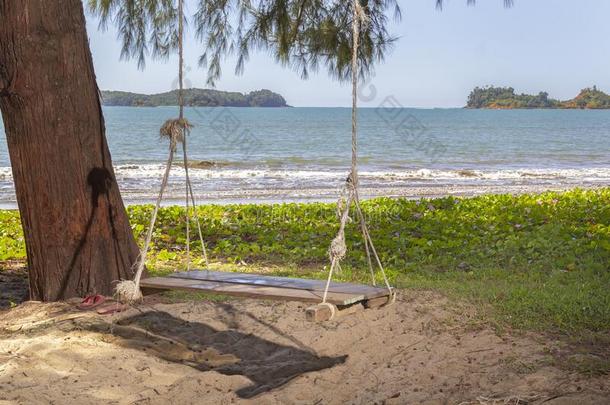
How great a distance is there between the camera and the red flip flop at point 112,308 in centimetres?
488

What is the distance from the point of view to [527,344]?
3.89m

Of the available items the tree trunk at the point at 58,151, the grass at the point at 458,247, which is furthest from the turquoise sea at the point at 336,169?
the tree trunk at the point at 58,151

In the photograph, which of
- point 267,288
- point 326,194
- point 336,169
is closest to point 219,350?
point 267,288

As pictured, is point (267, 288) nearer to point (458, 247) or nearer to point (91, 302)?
point (91, 302)

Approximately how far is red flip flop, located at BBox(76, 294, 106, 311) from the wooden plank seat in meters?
0.69

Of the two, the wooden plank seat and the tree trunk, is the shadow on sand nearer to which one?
the wooden plank seat

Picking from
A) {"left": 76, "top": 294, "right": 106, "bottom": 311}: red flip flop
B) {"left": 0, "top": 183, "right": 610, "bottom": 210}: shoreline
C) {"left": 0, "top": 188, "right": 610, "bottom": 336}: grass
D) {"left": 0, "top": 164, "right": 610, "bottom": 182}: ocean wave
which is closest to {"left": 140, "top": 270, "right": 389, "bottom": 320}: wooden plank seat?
{"left": 76, "top": 294, "right": 106, "bottom": 311}: red flip flop

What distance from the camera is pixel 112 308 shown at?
495cm

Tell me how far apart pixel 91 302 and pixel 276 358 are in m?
1.54

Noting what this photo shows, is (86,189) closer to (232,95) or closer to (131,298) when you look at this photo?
(131,298)

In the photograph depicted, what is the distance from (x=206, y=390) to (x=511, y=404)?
1.46 m

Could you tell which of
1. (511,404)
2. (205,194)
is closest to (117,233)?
(511,404)

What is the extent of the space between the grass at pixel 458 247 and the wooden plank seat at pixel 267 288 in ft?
2.99

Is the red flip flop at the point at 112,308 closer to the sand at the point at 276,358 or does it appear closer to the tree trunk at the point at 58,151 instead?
the sand at the point at 276,358
